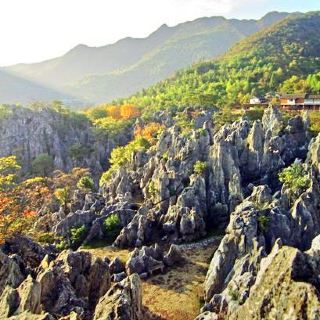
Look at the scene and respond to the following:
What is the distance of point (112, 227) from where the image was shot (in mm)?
43125

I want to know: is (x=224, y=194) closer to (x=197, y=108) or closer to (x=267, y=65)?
(x=197, y=108)

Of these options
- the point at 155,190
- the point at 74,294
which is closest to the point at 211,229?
the point at 155,190

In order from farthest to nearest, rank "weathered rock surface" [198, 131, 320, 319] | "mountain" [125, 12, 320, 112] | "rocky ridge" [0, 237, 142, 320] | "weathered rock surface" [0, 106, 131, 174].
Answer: "mountain" [125, 12, 320, 112], "weathered rock surface" [0, 106, 131, 174], "rocky ridge" [0, 237, 142, 320], "weathered rock surface" [198, 131, 320, 319]

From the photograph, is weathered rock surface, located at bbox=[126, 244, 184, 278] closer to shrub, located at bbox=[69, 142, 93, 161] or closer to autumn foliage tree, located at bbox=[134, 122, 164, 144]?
autumn foliage tree, located at bbox=[134, 122, 164, 144]

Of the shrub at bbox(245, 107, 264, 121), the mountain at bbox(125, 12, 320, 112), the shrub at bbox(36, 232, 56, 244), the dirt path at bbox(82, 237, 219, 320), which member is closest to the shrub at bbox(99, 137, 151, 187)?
the shrub at bbox(245, 107, 264, 121)

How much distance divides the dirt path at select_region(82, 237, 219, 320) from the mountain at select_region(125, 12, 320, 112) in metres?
57.4

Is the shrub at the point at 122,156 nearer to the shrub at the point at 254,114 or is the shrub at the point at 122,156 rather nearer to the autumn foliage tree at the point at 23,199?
the autumn foliage tree at the point at 23,199

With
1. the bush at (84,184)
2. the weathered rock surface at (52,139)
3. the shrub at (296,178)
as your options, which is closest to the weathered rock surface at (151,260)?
the shrub at (296,178)

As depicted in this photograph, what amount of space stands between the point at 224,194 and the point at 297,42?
12305cm

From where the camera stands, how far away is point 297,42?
154 m

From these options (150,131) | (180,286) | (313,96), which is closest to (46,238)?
(180,286)

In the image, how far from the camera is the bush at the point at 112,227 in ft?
140

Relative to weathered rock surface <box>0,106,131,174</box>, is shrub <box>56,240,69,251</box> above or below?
below

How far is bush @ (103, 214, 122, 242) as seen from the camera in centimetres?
4259
